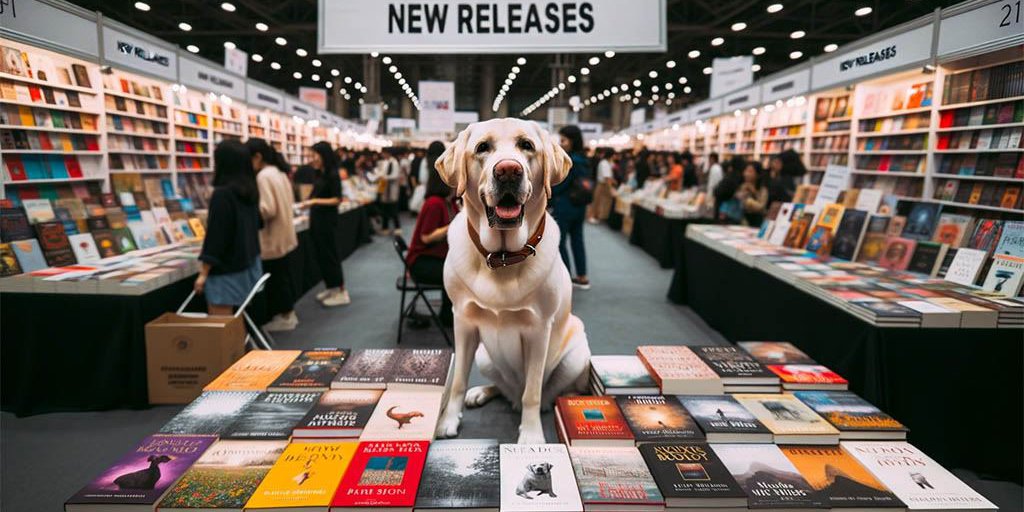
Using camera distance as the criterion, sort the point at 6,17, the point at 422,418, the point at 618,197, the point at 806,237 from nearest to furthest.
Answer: the point at 422,418
the point at 6,17
the point at 806,237
the point at 618,197

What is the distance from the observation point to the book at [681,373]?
159 cm

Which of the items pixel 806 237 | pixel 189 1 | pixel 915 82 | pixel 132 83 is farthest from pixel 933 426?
pixel 189 1

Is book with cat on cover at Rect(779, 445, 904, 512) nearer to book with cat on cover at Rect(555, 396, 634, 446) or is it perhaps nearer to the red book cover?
book with cat on cover at Rect(555, 396, 634, 446)

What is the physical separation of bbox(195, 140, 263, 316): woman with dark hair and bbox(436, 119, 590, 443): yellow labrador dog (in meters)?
2.12

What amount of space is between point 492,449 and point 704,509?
463 millimetres

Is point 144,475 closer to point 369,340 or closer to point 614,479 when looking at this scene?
point 614,479

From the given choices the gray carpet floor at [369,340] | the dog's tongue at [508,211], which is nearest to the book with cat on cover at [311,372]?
the gray carpet floor at [369,340]

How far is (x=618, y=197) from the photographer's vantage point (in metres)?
10.7

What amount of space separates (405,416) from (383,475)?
274mm

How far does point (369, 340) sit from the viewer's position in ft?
13.5

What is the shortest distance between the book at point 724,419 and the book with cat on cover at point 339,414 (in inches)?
33.8

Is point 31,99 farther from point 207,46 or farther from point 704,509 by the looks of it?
point 207,46

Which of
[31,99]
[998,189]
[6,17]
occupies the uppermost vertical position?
[6,17]

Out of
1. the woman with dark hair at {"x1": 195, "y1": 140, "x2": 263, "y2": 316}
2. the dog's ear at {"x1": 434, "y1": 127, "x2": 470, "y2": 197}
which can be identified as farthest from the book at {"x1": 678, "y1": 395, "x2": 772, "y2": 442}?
the woman with dark hair at {"x1": 195, "y1": 140, "x2": 263, "y2": 316}
